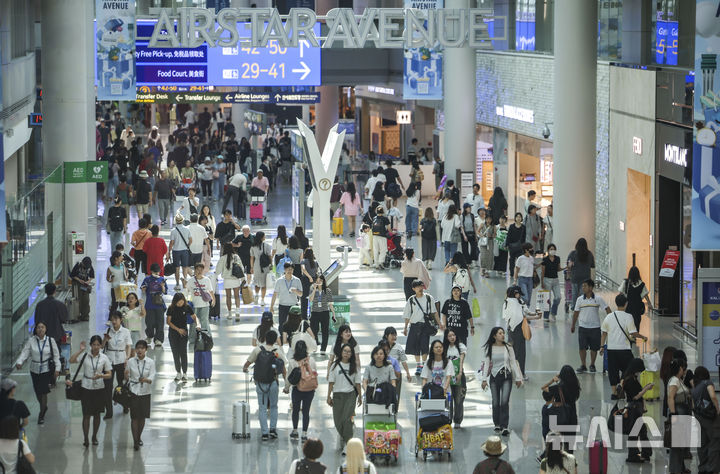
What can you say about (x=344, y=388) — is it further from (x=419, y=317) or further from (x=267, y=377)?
(x=419, y=317)

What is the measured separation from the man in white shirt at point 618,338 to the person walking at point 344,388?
4180 millimetres

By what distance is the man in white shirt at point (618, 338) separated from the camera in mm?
17703

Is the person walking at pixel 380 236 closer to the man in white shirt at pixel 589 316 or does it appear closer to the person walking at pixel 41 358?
the man in white shirt at pixel 589 316

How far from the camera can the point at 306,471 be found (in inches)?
456

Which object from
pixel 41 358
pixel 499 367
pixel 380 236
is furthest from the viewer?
pixel 380 236

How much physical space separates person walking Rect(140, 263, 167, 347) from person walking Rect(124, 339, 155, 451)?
4727 mm

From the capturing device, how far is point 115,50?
30.6 meters

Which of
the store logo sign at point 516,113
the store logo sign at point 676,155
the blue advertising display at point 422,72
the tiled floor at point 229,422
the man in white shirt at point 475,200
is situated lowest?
the tiled floor at point 229,422

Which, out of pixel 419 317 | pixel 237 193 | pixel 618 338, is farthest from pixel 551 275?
pixel 237 193

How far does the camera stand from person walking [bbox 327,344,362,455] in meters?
15.3

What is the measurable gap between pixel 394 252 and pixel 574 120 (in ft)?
16.9

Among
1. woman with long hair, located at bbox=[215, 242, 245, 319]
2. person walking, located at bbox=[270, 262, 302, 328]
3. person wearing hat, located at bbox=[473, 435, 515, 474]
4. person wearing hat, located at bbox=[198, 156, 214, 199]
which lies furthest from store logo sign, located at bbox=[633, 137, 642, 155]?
person wearing hat, located at bbox=[198, 156, 214, 199]

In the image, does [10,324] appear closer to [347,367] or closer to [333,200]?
[347,367]

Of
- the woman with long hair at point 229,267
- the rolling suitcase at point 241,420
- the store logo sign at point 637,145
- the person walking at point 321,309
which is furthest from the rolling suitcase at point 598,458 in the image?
the store logo sign at point 637,145
